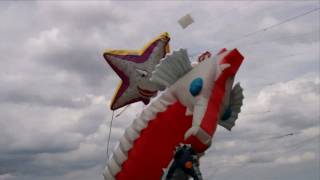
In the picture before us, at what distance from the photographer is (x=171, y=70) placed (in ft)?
49.5

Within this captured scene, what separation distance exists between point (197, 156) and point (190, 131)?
134cm

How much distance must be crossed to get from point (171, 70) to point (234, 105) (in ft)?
8.10

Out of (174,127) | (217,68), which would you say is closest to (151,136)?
(174,127)

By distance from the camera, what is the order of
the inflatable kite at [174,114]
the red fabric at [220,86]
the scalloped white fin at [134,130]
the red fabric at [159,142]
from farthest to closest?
the scalloped white fin at [134,130] < the red fabric at [159,142] < the inflatable kite at [174,114] < the red fabric at [220,86]

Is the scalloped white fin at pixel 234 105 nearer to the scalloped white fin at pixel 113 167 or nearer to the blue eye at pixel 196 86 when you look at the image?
the blue eye at pixel 196 86

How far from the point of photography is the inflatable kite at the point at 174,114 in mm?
14227

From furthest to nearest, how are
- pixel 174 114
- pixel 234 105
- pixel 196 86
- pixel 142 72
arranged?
pixel 142 72, pixel 234 105, pixel 174 114, pixel 196 86

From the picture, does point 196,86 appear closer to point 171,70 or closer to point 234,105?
point 171,70

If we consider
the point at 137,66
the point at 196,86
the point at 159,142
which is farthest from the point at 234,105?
the point at 137,66

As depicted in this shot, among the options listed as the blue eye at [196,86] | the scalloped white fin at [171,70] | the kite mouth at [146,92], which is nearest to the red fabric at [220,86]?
the blue eye at [196,86]

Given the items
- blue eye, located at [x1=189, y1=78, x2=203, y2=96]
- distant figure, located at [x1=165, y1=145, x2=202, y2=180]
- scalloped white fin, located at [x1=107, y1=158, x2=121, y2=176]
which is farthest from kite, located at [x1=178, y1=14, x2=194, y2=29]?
scalloped white fin, located at [x1=107, y1=158, x2=121, y2=176]

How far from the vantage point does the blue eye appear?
14.4 metres

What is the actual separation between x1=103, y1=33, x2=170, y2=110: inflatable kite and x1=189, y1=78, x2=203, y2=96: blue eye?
278 cm

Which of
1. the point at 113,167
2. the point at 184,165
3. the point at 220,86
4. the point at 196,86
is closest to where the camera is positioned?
the point at 184,165
